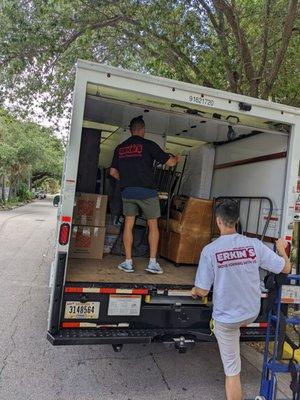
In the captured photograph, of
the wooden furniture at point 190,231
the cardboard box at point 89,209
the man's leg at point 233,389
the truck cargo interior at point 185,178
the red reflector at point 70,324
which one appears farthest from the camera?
the wooden furniture at point 190,231

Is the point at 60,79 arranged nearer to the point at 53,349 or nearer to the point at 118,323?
the point at 53,349

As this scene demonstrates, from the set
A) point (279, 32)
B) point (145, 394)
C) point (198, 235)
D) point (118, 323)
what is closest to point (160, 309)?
point (118, 323)

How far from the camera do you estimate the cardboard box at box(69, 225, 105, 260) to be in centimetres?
488

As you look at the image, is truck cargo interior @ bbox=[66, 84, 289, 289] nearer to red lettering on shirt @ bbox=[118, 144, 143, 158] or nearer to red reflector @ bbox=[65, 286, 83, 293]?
red reflector @ bbox=[65, 286, 83, 293]

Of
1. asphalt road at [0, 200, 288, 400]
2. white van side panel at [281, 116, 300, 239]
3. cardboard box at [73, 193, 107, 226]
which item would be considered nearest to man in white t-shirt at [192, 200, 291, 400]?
asphalt road at [0, 200, 288, 400]

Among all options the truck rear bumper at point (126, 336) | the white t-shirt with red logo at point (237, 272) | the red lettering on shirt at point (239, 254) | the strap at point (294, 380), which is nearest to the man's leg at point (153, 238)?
the truck rear bumper at point (126, 336)

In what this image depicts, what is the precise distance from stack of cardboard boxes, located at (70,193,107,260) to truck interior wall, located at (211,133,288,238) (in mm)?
1730

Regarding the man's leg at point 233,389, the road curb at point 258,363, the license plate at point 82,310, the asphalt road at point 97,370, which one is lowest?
the asphalt road at point 97,370

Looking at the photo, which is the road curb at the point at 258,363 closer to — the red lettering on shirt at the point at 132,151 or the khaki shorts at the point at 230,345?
the khaki shorts at the point at 230,345

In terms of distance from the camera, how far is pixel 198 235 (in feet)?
17.1

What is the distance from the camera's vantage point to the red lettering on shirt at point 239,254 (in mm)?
3258

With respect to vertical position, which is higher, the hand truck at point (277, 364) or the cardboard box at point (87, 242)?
the cardboard box at point (87, 242)

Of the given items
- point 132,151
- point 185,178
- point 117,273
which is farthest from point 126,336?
point 185,178

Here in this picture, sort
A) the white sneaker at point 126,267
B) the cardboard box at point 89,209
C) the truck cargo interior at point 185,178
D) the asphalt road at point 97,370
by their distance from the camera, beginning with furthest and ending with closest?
the cardboard box at point 89,209
the white sneaker at point 126,267
the truck cargo interior at point 185,178
the asphalt road at point 97,370
